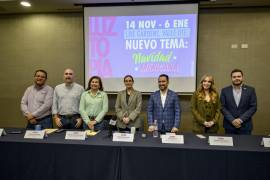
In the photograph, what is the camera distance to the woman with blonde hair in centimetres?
279

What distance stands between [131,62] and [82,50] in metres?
Answer: 1.00

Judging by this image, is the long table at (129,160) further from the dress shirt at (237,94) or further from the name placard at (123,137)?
the dress shirt at (237,94)

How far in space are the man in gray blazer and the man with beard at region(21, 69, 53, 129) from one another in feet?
3.03

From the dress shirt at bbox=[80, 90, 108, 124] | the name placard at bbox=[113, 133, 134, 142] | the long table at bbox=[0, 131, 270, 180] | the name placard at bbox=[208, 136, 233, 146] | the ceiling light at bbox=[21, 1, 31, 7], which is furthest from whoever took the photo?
the ceiling light at bbox=[21, 1, 31, 7]

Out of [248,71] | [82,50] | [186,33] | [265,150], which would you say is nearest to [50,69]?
[82,50]

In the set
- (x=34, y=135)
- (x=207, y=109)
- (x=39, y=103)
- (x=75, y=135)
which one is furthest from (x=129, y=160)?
(x=39, y=103)

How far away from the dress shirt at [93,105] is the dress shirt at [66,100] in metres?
0.17

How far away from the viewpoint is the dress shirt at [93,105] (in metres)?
2.93

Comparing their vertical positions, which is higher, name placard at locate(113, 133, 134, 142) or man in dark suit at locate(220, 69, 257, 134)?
man in dark suit at locate(220, 69, 257, 134)

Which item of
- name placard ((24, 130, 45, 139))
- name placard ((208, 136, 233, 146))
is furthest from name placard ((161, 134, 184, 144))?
Result: name placard ((24, 130, 45, 139))

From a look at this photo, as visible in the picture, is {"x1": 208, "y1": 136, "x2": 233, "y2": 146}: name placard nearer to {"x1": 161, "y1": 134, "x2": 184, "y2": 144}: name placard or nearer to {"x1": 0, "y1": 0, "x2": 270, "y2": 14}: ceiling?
{"x1": 161, "y1": 134, "x2": 184, "y2": 144}: name placard

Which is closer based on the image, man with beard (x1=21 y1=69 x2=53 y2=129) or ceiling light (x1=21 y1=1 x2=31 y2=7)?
man with beard (x1=21 y1=69 x2=53 y2=129)

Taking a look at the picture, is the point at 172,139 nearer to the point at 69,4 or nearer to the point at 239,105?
the point at 239,105

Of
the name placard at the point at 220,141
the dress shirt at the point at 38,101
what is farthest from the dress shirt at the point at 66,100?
the name placard at the point at 220,141
